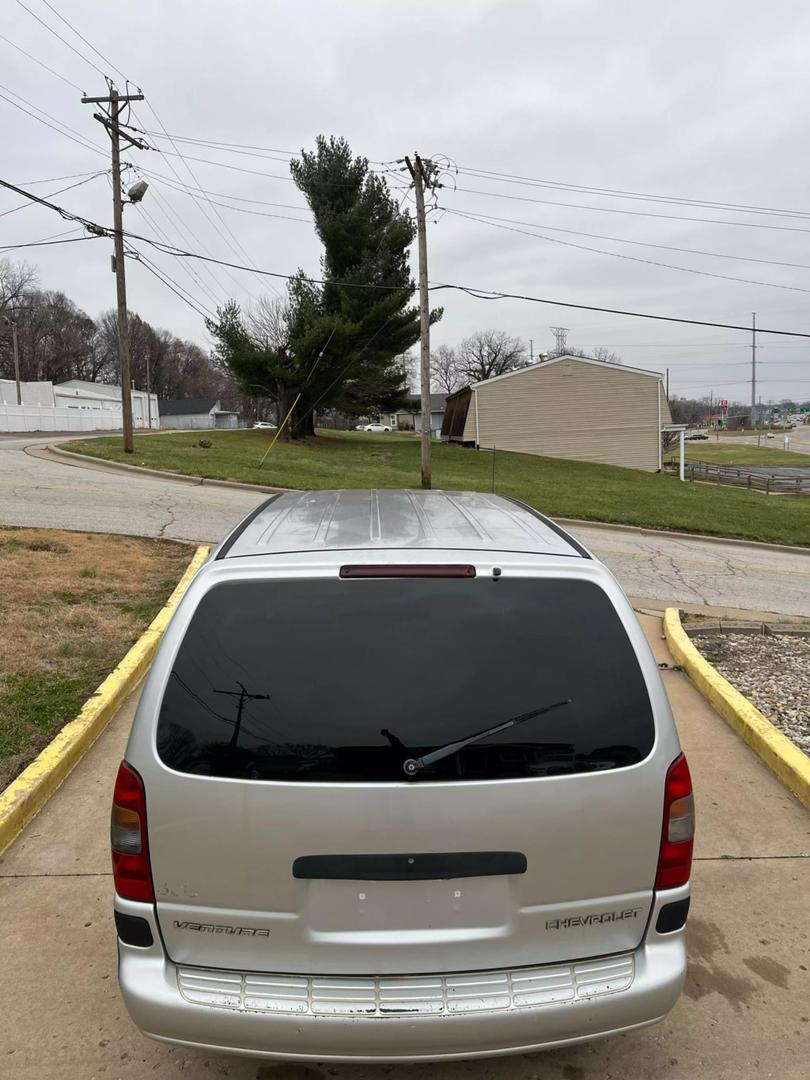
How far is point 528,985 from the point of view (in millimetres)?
2047

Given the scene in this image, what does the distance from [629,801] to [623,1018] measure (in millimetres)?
609

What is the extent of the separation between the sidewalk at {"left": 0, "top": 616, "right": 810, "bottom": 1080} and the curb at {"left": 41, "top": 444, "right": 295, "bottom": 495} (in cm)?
1303

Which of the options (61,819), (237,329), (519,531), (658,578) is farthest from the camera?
(237,329)

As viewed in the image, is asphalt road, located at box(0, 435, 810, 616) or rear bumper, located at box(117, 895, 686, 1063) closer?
rear bumper, located at box(117, 895, 686, 1063)

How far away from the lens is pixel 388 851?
196 centimetres

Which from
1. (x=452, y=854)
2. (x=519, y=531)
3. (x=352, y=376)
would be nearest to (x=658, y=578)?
(x=519, y=531)

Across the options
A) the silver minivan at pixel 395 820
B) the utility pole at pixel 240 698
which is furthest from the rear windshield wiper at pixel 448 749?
the utility pole at pixel 240 698

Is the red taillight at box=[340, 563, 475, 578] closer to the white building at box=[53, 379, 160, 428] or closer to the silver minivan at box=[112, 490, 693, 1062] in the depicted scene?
the silver minivan at box=[112, 490, 693, 1062]

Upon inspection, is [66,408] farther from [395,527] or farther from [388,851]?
[388,851]

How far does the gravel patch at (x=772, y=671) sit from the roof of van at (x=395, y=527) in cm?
306

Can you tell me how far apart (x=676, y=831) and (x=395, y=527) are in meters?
1.28

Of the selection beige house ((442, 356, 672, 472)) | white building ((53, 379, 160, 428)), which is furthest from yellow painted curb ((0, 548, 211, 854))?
white building ((53, 379, 160, 428))

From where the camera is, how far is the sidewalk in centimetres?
240

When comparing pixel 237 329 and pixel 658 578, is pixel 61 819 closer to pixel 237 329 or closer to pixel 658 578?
pixel 658 578
